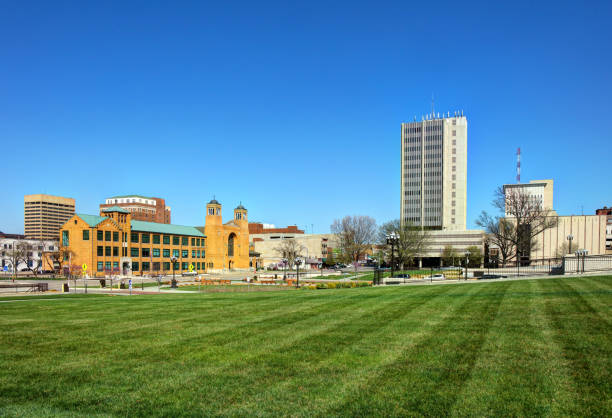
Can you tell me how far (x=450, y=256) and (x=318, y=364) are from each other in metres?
120

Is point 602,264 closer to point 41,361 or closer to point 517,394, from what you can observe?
point 517,394

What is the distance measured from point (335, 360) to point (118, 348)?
600 cm

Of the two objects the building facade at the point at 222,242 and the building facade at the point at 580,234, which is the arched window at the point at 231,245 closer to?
the building facade at the point at 222,242

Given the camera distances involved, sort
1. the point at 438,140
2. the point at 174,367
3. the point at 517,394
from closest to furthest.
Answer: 1. the point at 517,394
2. the point at 174,367
3. the point at 438,140

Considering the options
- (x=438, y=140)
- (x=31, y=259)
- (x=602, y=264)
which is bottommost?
(x=31, y=259)

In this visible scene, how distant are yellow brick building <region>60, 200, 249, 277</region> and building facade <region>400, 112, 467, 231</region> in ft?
203

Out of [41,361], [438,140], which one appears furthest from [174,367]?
[438,140]

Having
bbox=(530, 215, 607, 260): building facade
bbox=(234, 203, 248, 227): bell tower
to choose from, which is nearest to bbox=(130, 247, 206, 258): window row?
bbox=(234, 203, 248, 227): bell tower

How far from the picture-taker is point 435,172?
148 meters

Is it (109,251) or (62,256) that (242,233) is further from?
(62,256)

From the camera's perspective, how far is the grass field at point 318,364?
7.40 m

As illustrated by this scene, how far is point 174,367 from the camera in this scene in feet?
31.8

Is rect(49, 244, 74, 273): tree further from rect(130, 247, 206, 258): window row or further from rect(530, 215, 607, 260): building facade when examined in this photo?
rect(530, 215, 607, 260): building facade

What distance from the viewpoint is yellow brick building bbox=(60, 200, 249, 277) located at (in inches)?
3169
